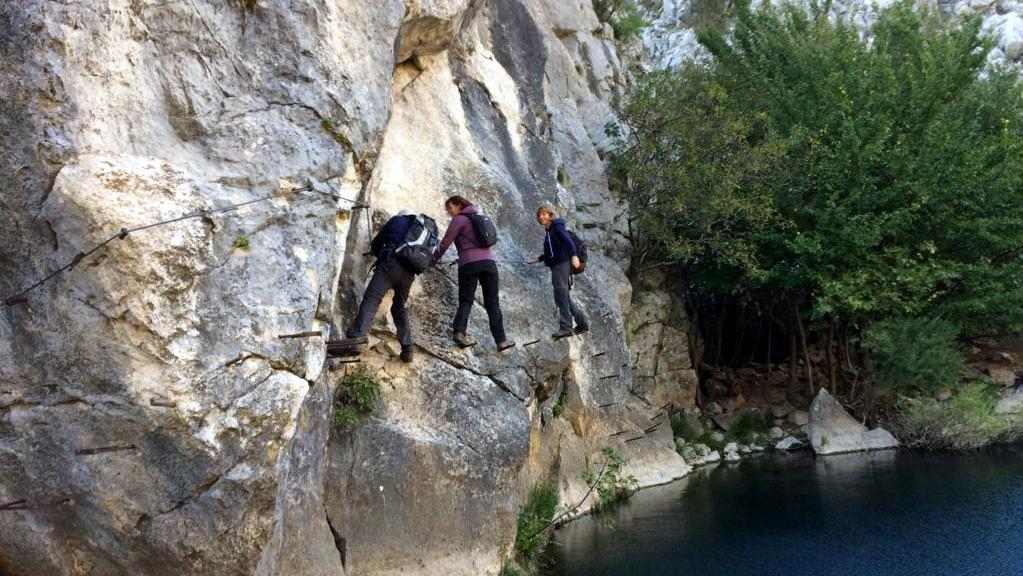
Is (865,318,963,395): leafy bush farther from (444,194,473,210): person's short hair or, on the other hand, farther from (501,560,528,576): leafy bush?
(444,194,473,210): person's short hair

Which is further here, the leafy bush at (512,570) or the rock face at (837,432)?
the rock face at (837,432)

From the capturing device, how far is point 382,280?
36.5 feet

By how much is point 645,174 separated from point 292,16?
1152 cm

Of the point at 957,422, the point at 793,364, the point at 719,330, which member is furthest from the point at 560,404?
the point at 719,330

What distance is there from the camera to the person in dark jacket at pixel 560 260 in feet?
46.9

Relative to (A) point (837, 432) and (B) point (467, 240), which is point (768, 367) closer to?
(A) point (837, 432)

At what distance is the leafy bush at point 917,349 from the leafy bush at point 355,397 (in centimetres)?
1376

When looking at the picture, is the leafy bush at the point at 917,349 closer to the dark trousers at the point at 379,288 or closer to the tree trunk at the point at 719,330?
the tree trunk at the point at 719,330

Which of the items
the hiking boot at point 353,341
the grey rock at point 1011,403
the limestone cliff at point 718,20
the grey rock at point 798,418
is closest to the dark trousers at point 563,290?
the hiking boot at point 353,341

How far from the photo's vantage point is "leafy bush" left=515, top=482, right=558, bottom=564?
1398 centimetres

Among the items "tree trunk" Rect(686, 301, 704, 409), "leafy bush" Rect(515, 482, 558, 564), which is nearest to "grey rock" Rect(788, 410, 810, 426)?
"tree trunk" Rect(686, 301, 704, 409)

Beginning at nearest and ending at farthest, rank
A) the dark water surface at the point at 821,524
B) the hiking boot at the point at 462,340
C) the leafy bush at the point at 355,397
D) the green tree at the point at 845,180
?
the leafy bush at the point at 355,397 → the hiking boot at the point at 462,340 → the dark water surface at the point at 821,524 → the green tree at the point at 845,180

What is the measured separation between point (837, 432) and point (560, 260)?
36.5ft

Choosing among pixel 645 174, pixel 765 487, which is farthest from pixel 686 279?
pixel 765 487
